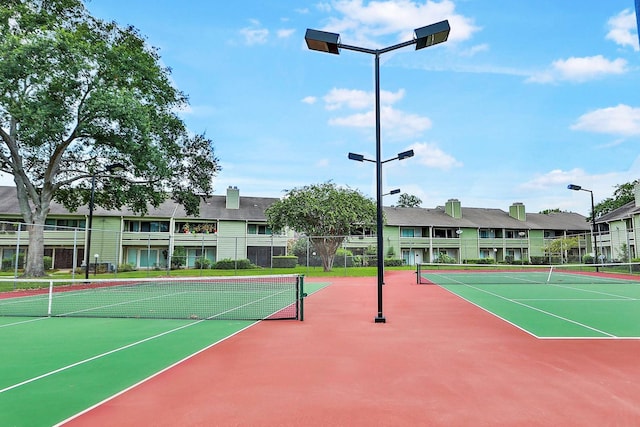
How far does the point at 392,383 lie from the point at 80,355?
481 cm

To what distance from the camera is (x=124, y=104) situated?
18.8 metres

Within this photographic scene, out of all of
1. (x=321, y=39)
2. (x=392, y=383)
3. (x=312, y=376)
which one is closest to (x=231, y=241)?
(x=321, y=39)

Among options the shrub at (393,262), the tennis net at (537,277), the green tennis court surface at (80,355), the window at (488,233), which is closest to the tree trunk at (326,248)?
the tennis net at (537,277)

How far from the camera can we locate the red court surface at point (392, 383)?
3752 mm

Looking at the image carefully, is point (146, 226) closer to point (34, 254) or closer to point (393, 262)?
point (34, 254)

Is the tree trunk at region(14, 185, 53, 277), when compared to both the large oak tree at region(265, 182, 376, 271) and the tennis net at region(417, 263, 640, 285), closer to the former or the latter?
the large oak tree at region(265, 182, 376, 271)

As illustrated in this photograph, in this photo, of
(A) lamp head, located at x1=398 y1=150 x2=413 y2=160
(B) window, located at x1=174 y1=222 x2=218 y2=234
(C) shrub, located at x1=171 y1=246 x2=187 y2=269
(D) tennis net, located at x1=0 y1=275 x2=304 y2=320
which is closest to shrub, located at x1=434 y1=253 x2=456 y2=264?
(B) window, located at x1=174 y1=222 x2=218 y2=234

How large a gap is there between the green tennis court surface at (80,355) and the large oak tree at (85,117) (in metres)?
12.4

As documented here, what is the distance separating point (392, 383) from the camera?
15.5 ft

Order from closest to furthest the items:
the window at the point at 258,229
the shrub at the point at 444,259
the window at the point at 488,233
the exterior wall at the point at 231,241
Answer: the exterior wall at the point at 231,241, the window at the point at 258,229, the shrub at the point at 444,259, the window at the point at 488,233

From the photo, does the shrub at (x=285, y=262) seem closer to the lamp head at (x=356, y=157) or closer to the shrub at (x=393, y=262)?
the shrub at (x=393, y=262)

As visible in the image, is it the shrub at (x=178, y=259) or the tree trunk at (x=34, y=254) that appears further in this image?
the shrub at (x=178, y=259)

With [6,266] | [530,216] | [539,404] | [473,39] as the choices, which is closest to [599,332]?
[539,404]

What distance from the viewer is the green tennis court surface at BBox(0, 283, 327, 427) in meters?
4.15
